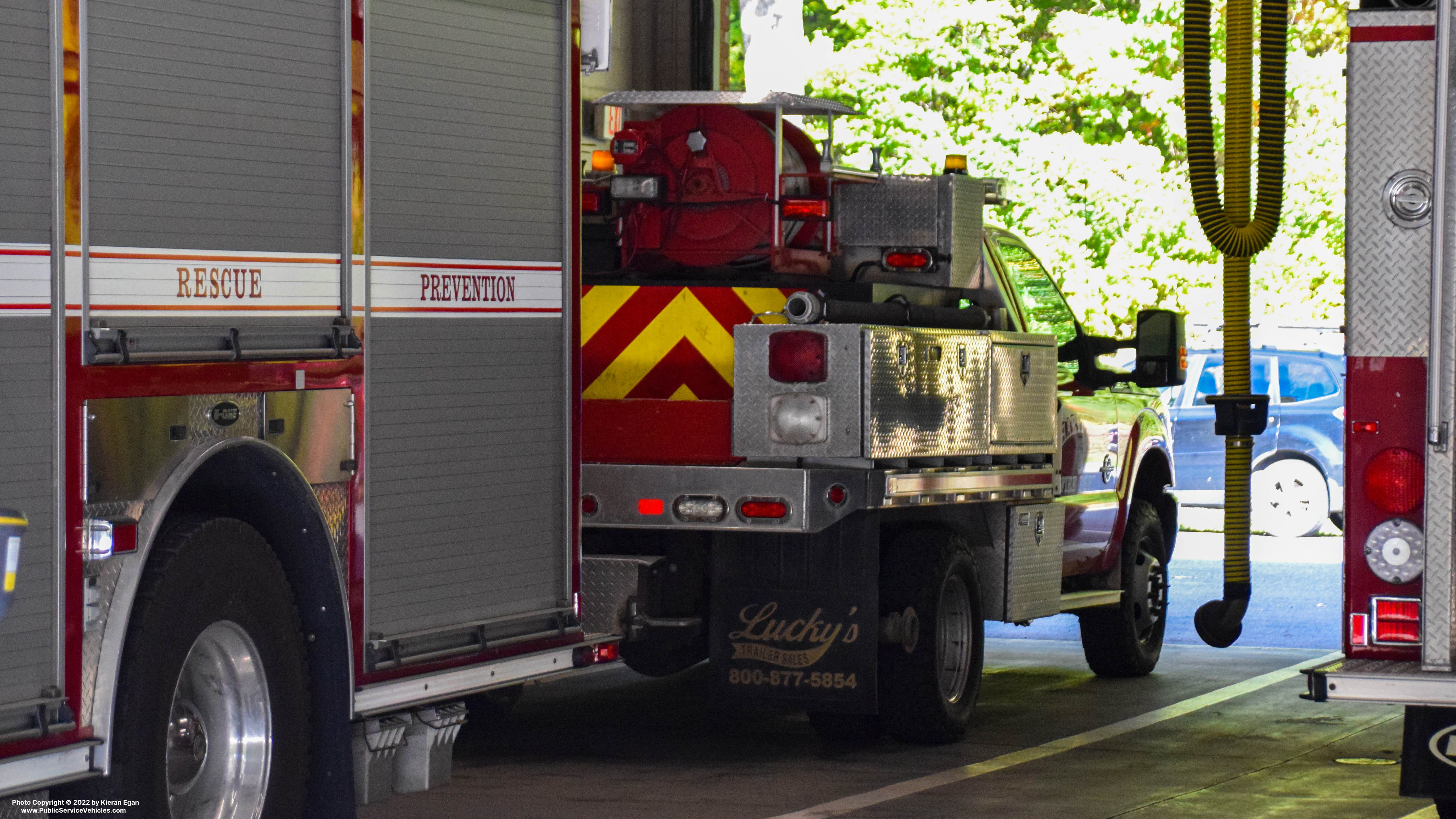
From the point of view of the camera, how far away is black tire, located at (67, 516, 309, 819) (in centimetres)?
534

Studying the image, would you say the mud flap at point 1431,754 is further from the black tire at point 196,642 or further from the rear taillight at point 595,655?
the black tire at point 196,642

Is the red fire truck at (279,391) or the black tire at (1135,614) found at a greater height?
the red fire truck at (279,391)

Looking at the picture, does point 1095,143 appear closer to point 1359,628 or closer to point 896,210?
point 896,210

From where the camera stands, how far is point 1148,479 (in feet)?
39.9

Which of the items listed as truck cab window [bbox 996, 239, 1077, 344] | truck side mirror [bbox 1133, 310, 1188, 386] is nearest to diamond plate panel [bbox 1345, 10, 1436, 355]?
truck side mirror [bbox 1133, 310, 1188, 386]

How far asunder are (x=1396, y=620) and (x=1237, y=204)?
1802 millimetres

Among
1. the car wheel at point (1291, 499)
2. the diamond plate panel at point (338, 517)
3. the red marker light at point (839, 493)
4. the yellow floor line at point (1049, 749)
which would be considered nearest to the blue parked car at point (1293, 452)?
the car wheel at point (1291, 499)

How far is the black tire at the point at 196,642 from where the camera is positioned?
17.5 feet

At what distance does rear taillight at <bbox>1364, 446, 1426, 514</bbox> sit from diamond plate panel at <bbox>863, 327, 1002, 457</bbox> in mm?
2228

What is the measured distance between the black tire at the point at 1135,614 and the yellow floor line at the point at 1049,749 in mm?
562

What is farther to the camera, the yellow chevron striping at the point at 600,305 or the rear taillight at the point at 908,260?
the rear taillight at the point at 908,260

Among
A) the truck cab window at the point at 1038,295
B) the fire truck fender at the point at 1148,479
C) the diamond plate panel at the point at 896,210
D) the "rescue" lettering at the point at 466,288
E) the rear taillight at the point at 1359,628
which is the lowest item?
the rear taillight at the point at 1359,628

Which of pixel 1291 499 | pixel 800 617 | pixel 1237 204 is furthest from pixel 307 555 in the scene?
pixel 1291 499

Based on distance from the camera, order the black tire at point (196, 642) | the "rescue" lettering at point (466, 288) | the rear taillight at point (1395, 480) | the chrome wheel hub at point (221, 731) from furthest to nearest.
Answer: the "rescue" lettering at point (466, 288)
the rear taillight at point (1395, 480)
the chrome wheel hub at point (221, 731)
the black tire at point (196, 642)
